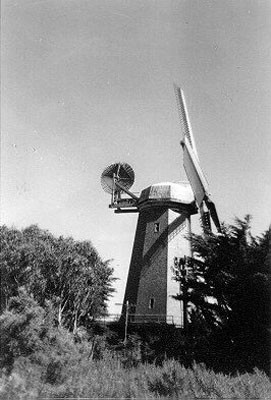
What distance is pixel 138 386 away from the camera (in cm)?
1033

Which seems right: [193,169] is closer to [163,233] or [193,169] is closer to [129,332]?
[163,233]

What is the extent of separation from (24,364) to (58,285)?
7831 millimetres

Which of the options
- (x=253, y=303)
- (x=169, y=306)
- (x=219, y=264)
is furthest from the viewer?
(x=169, y=306)

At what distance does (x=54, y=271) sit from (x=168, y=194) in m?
9.74

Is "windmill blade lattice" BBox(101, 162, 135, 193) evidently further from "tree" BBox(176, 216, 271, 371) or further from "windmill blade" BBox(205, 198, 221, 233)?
"tree" BBox(176, 216, 271, 371)

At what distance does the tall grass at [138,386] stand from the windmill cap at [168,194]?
15.6 meters

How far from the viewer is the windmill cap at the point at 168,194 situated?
26.7m

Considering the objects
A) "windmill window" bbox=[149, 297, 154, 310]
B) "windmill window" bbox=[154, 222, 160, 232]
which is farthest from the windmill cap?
"windmill window" bbox=[149, 297, 154, 310]

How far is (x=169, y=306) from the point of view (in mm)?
23828

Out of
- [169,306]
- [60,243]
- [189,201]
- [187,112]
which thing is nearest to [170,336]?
[169,306]

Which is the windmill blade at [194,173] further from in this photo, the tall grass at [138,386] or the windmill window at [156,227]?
the tall grass at [138,386]

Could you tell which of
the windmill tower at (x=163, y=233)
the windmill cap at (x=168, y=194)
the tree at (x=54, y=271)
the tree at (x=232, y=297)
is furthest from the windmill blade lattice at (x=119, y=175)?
the tree at (x=232, y=297)

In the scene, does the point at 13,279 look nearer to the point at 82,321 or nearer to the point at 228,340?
the point at 82,321

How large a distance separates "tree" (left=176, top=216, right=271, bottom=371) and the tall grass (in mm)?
1895
